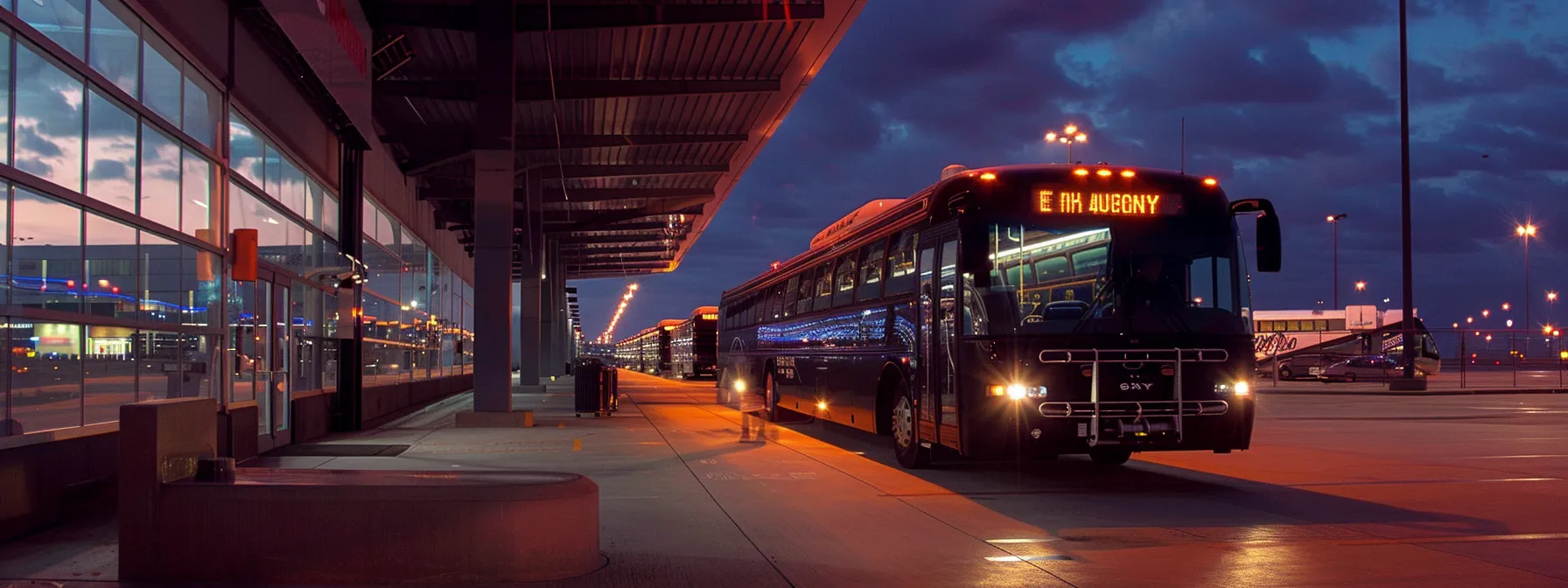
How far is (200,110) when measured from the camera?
46.5 feet

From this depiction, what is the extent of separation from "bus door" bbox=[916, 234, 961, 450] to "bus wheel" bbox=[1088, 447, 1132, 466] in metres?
2.55

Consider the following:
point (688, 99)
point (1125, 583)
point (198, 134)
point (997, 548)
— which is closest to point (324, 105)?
point (198, 134)

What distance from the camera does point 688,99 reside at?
103ft

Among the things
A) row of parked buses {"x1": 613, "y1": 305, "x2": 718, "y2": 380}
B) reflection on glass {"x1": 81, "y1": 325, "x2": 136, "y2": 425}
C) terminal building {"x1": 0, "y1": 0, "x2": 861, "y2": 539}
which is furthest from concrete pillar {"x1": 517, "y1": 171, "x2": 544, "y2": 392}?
reflection on glass {"x1": 81, "y1": 325, "x2": 136, "y2": 425}

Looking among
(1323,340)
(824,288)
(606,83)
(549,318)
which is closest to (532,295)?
(549,318)

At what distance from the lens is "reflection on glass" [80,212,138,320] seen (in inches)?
431

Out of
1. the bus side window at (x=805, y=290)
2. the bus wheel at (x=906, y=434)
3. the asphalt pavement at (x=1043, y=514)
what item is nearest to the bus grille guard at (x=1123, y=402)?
the asphalt pavement at (x=1043, y=514)

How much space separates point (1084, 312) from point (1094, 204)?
119 cm

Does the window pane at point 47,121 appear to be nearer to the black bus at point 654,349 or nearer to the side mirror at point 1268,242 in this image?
the side mirror at point 1268,242

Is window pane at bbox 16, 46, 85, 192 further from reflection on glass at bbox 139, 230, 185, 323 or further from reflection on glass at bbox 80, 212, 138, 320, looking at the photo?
reflection on glass at bbox 139, 230, 185, 323

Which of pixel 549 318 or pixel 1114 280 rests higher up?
pixel 549 318

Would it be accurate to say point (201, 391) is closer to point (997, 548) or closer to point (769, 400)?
point (997, 548)

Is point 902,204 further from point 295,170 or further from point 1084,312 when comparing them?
point 295,170

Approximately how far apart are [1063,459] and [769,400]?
8.86 m
